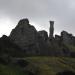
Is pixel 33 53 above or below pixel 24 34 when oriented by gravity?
below

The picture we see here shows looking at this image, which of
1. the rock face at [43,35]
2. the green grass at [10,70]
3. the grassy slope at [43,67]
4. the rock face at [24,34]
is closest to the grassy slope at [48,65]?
the grassy slope at [43,67]

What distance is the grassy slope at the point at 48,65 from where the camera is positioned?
301 feet

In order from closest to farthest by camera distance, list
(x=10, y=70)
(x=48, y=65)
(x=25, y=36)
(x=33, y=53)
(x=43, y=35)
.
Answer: (x=10, y=70) → (x=48, y=65) → (x=33, y=53) → (x=25, y=36) → (x=43, y=35)

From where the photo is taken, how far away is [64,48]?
132250 millimetres

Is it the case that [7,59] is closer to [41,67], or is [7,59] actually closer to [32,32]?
[41,67]

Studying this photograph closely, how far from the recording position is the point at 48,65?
324 ft

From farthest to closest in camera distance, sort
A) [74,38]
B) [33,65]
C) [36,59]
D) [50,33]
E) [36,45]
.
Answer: [74,38]
[50,33]
[36,45]
[36,59]
[33,65]

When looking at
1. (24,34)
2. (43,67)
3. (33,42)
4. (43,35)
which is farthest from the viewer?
(43,35)

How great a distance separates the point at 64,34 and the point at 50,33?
9.50m

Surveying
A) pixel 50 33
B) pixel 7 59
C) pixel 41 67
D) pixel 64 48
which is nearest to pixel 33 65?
pixel 41 67

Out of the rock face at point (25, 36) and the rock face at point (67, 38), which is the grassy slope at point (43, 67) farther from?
the rock face at point (67, 38)

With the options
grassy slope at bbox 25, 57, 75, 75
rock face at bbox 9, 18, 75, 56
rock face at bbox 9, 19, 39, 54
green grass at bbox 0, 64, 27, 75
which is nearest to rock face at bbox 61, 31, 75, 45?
rock face at bbox 9, 18, 75, 56

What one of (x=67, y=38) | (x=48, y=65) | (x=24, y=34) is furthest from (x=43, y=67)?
(x=67, y=38)

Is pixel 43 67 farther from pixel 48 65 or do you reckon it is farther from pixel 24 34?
pixel 24 34
